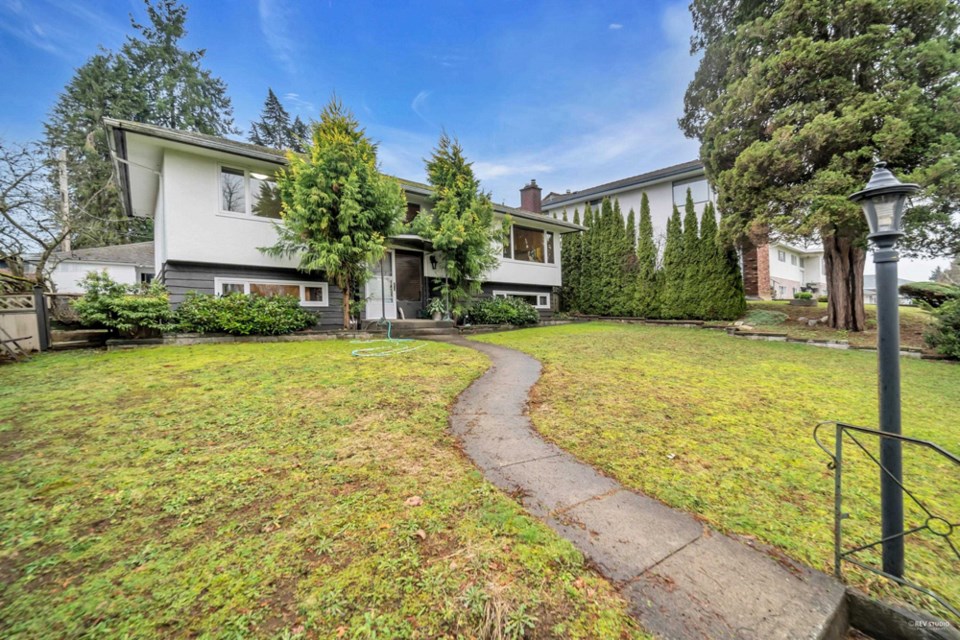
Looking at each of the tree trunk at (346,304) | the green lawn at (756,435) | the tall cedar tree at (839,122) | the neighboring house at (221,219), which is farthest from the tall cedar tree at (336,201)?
the tall cedar tree at (839,122)

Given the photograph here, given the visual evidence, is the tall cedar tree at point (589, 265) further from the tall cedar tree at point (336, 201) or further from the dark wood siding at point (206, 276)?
the dark wood siding at point (206, 276)

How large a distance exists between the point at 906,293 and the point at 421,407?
15.0 meters

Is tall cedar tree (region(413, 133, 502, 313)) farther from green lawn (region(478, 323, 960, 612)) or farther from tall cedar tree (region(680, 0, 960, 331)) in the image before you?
tall cedar tree (region(680, 0, 960, 331))

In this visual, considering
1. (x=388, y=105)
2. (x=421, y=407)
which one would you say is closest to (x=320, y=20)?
(x=388, y=105)

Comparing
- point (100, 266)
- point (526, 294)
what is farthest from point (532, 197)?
point (100, 266)

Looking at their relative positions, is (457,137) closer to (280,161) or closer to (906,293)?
(280,161)

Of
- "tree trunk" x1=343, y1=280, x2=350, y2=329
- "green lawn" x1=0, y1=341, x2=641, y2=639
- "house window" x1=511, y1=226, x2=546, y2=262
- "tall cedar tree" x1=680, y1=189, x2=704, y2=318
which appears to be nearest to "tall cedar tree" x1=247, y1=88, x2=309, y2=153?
"house window" x1=511, y1=226, x2=546, y2=262

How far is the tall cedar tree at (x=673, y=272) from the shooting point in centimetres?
1486

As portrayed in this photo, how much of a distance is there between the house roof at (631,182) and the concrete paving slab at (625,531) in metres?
16.8

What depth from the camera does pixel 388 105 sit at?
1731 centimetres

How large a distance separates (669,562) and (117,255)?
89.0 feet

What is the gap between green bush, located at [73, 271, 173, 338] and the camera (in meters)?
7.52

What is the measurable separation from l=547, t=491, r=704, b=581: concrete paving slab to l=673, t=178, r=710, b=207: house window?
54.0 feet

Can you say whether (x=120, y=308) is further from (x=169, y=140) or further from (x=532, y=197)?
(x=532, y=197)
